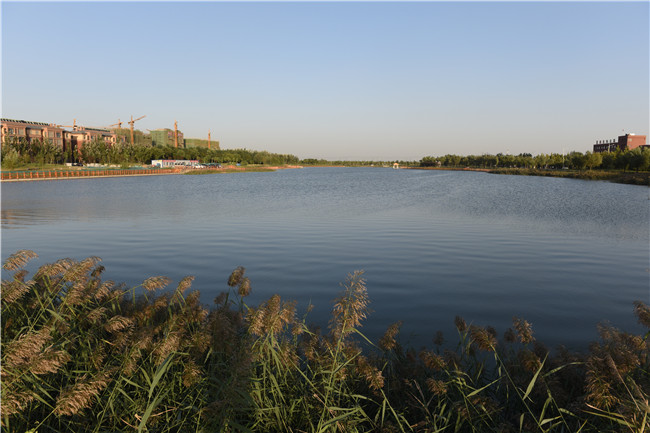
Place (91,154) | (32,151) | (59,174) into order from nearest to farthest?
(59,174) → (32,151) → (91,154)

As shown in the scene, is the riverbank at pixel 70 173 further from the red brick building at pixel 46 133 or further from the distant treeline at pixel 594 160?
the distant treeline at pixel 594 160

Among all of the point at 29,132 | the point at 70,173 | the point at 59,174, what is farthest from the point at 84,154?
the point at 59,174

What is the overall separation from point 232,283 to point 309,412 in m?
1.84

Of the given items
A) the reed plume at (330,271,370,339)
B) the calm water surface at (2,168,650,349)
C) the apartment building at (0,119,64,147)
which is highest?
the apartment building at (0,119,64,147)

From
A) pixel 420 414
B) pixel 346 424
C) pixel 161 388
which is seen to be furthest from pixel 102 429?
pixel 420 414

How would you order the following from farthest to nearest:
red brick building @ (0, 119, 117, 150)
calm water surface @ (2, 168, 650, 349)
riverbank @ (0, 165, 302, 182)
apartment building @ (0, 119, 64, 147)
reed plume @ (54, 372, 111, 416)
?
red brick building @ (0, 119, 117, 150)
apartment building @ (0, 119, 64, 147)
riverbank @ (0, 165, 302, 182)
calm water surface @ (2, 168, 650, 349)
reed plume @ (54, 372, 111, 416)

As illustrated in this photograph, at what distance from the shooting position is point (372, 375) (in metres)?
3.80

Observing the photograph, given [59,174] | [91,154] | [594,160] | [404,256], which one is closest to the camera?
[404,256]

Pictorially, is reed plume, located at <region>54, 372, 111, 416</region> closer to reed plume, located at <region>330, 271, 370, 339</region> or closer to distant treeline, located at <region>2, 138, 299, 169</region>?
reed plume, located at <region>330, 271, 370, 339</region>

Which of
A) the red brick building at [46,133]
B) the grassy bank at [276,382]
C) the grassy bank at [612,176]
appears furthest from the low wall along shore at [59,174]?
the grassy bank at [612,176]

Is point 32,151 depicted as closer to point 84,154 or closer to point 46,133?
point 84,154

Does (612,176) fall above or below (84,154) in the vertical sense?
below

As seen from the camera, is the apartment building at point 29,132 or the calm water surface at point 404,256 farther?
the apartment building at point 29,132

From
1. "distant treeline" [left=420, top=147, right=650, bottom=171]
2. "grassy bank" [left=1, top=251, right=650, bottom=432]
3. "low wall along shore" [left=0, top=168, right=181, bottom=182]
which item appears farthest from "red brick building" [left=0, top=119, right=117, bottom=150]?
"distant treeline" [left=420, top=147, right=650, bottom=171]
